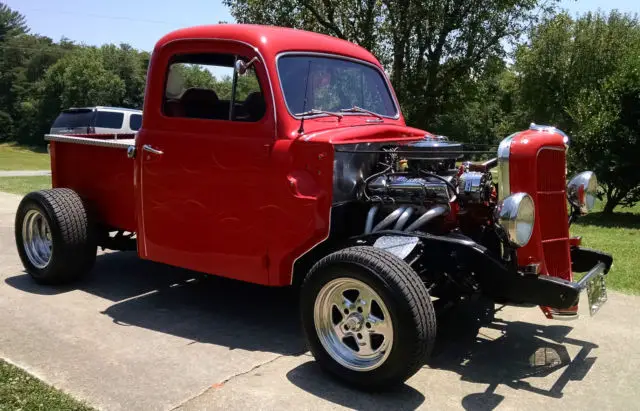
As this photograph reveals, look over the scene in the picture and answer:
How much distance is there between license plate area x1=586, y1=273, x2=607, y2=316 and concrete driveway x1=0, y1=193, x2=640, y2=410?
42cm

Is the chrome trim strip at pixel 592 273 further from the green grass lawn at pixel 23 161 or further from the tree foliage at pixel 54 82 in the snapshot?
the tree foliage at pixel 54 82

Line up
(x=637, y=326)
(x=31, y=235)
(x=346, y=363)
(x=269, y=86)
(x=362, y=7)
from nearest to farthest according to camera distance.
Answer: (x=346, y=363) < (x=269, y=86) < (x=637, y=326) < (x=31, y=235) < (x=362, y=7)

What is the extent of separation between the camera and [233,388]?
136 inches

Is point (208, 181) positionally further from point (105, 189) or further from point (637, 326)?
point (637, 326)

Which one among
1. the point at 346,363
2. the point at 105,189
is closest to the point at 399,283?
the point at 346,363

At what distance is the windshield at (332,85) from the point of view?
426 cm

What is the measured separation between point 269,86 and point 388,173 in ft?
3.40

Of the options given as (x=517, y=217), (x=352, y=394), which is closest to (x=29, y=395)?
(x=352, y=394)

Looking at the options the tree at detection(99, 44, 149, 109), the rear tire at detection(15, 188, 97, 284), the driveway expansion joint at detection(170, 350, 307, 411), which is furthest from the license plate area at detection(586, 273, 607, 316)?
the tree at detection(99, 44, 149, 109)

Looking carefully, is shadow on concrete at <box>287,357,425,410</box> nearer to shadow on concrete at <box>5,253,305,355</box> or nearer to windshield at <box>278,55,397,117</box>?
shadow on concrete at <box>5,253,305,355</box>

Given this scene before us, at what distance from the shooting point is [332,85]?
4.68m

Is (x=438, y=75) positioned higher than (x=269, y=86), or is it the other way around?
(x=438, y=75)

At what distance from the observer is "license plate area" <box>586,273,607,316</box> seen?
3.73 meters

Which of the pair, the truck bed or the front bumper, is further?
the truck bed
